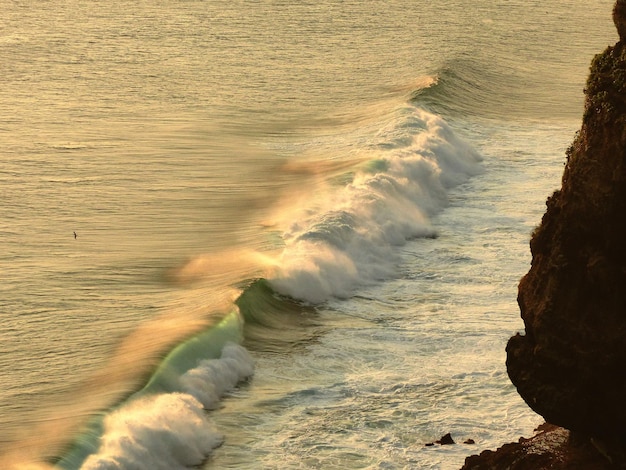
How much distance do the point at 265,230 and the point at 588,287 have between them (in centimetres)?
Result: 1384

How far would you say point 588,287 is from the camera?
8.27 meters

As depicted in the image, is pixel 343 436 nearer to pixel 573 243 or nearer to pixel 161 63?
pixel 573 243

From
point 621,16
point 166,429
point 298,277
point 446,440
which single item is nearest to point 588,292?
point 621,16

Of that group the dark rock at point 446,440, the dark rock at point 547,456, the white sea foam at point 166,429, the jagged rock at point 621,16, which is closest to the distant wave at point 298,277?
the white sea foam at point 166,429

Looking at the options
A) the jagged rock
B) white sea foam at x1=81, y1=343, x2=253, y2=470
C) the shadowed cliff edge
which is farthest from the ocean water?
the jagged rock

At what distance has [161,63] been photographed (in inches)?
1379

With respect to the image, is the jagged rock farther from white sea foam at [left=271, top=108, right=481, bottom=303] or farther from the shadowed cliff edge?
white sea foam at [left=271, top=108, right=481, bottom=303]

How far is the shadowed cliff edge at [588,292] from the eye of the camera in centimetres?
813

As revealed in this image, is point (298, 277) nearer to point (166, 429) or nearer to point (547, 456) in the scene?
point (166, 429)

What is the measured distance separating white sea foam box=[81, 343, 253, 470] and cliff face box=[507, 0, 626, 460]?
5.48 m

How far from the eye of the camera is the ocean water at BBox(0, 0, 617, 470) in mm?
14008

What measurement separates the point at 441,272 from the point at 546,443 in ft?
33.6

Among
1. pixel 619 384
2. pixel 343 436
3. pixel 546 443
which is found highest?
pixel 619 384

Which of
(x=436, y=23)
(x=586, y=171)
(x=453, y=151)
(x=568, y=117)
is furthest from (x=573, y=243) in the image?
(x=436, y=23)
